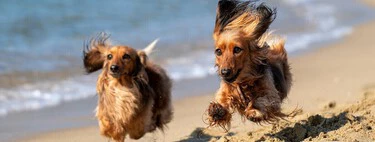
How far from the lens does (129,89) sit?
22.8 feet

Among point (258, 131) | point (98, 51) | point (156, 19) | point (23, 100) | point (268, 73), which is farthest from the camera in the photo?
point (156, 19)

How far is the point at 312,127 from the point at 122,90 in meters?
1.61

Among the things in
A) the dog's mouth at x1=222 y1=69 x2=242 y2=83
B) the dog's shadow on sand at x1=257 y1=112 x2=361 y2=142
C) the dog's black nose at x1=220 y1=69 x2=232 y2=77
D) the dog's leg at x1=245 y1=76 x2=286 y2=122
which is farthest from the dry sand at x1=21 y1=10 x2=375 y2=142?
the dog's black nose at x1=220 y1=69 x2=232 y2=77

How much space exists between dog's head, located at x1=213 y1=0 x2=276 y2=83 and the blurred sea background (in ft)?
8.30

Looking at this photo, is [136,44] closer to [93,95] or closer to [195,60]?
[195,60]

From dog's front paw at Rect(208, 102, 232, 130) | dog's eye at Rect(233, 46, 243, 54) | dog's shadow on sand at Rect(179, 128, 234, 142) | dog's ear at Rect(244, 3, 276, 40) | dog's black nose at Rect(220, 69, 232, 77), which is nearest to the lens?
dog's black nose at Rect(220, 69, 232, 77)

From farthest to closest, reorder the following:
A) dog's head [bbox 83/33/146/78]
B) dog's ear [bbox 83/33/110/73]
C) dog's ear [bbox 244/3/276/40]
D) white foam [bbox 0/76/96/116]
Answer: white foam [bbox 0/76/96/116] → dog's ear [bbox 83/33/110/73] → dog's head [bbox 83/33/146/78] → dog's ear [bbox 244/3/276/40]

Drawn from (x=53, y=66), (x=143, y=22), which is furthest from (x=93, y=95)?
(x=143, y=22)

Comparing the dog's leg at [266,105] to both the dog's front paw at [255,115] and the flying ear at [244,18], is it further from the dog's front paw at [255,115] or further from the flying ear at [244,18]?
the flying ear at [244,18]

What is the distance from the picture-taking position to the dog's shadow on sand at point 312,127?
247 inches

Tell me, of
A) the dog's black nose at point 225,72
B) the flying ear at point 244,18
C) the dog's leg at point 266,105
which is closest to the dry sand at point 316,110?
the dog's leg at point 266,105

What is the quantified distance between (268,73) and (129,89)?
1.31 meters

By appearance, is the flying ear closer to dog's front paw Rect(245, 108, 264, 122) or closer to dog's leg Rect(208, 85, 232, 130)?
dog's leg Rect(208, 85, 232, 130)

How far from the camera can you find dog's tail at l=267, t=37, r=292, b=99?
6609 mm
